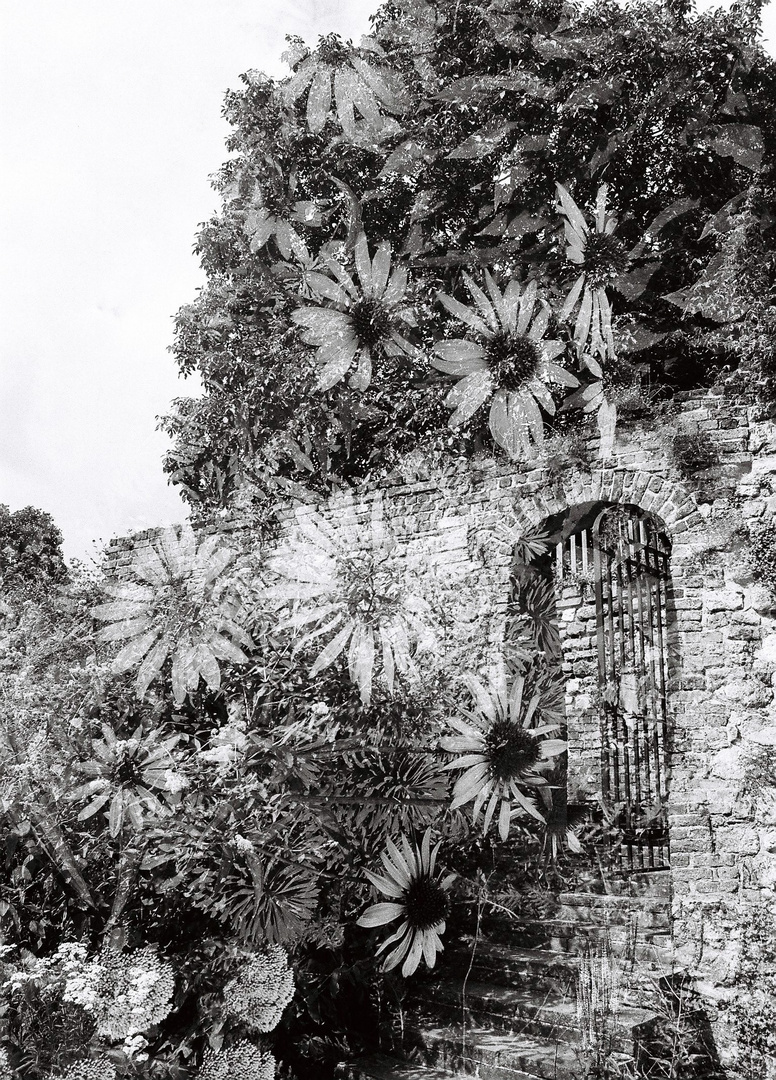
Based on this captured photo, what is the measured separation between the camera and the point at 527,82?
488 centimetres

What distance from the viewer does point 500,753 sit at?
281 cm

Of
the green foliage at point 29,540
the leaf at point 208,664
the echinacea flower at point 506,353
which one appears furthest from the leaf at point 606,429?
the green foliage at point 29,540

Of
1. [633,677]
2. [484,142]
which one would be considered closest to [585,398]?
[484,142]

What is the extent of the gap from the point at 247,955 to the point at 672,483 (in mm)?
3304

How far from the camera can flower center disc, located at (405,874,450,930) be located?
10.4 ft

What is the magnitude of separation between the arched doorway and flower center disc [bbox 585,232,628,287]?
5.14 ft

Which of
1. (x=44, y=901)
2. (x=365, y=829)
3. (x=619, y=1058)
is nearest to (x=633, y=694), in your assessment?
(x=619, y=1058)

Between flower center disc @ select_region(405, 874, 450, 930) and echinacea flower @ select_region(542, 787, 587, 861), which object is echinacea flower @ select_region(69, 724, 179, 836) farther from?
echinacea flower @ select_region(542, 787, 587, 861)

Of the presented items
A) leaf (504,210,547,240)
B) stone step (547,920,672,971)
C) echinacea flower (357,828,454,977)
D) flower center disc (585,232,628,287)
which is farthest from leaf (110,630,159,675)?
leaf (504,210,547,240)

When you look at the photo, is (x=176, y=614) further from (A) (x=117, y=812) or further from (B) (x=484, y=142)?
(B) (x=484, y=142)

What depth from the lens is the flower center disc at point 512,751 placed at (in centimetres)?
279

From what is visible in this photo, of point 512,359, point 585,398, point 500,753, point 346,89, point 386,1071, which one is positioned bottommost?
point 386,1071

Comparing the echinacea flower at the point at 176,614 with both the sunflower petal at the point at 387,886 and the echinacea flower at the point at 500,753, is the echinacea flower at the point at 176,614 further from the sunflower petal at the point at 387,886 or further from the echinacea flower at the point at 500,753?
the sunflower petal at the point at 387,886

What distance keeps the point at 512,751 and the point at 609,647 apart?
11.9 ft
